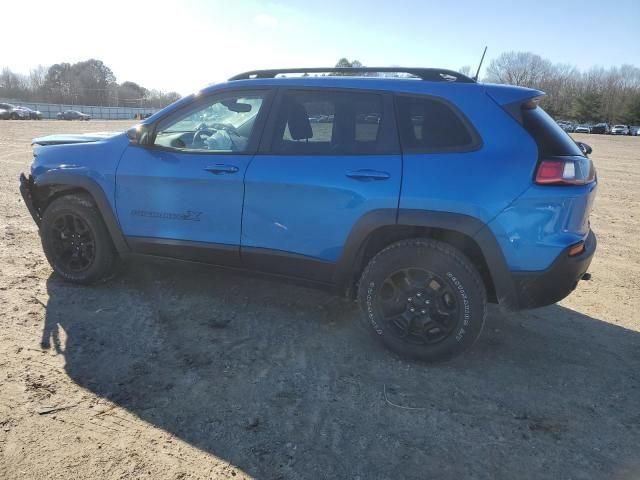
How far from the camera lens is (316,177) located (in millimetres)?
3236

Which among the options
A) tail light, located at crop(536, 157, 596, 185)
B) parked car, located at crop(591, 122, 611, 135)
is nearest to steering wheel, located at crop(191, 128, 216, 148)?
tail light, located at crop(536, 157, 596, 185)

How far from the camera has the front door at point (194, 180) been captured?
354 centimetres

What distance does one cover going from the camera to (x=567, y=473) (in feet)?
7.49

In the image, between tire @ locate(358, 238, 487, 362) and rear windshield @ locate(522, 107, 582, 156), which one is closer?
rear windshield @ locate(522, 107, 582, 156)

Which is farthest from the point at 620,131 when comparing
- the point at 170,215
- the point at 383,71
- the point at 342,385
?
the point at 342,385

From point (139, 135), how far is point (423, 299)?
255cm

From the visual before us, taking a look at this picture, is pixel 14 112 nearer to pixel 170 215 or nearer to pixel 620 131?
pixel 170 215

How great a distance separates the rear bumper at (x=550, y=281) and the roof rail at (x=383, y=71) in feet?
4.32

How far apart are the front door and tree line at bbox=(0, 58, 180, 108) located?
84.2m

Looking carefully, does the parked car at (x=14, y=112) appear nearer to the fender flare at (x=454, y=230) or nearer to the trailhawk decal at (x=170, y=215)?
the trailhawk decal at (x=170, y=215)

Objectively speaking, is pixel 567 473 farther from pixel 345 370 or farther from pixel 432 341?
pixel 345 370

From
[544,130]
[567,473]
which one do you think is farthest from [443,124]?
[567,473]

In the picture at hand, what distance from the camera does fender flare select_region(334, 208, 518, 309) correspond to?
9.53 ft

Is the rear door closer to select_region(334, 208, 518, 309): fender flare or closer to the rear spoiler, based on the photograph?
select_region(334, 208, 518, 309): fender flare
